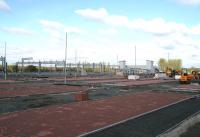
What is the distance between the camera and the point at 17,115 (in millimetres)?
14000

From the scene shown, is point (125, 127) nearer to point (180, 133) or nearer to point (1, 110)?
point (180, 133)

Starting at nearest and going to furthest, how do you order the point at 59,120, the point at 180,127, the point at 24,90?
the point at 180,127 → the point at 59,120 → the point at 24,90

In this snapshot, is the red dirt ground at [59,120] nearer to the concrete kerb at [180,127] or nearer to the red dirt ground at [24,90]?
the concrete kerb at [180,127]

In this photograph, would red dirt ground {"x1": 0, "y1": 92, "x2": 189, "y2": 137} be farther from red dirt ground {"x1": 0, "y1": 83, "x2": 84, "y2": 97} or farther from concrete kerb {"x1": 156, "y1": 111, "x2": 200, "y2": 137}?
red dirt ground {"x1": 0, "y1": 83, "x2": 84, "y2": 97}

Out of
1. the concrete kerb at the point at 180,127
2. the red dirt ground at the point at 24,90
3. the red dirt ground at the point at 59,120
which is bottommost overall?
the concrete kerb at the point at 180,127

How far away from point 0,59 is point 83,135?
46.8m

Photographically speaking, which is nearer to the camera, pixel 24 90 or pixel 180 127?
pixel 180 127

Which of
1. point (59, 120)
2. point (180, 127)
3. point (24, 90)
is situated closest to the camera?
point (180, 127)

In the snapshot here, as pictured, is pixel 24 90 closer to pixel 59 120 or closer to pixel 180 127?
pixel 59 120

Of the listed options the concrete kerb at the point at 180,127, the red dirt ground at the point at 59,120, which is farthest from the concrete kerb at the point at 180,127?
the red dirt ground at the point at 59,120

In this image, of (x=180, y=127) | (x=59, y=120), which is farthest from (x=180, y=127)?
(x=59, y=120)

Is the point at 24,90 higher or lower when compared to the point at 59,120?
higher

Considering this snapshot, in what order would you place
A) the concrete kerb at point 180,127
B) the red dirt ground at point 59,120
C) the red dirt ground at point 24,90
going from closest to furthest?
the red dirt ground at point 59,120 < the concrete kerb at point 180,127 < the red dirt ground at point 24,90

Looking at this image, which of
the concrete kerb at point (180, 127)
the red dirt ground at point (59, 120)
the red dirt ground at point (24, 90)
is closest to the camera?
the red dirt ground at point (59, 120)
